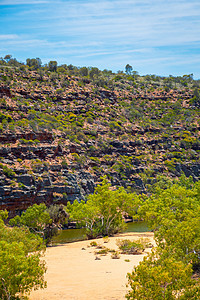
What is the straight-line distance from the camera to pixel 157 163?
88.1 meters

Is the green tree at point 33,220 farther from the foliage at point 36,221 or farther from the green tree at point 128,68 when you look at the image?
the green tree at point 128,68

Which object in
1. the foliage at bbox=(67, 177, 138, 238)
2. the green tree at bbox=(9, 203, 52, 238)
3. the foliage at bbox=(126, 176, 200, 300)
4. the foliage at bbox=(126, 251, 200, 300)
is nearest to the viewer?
the foliage at bbox=(126, 251, 200, 300)

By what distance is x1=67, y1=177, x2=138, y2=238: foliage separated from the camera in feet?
134

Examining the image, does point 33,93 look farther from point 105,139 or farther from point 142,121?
point 142,121

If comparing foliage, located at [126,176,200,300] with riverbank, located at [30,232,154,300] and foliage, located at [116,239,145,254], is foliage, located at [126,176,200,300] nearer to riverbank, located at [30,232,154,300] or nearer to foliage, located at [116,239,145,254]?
riverbank, located at [30,232,154,300]

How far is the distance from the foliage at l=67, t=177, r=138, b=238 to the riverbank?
7288 mm

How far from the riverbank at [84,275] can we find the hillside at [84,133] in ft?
91.8

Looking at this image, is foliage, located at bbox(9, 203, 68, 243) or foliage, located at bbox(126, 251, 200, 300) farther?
foliage, located at bbox(9, 203, 68, 243)

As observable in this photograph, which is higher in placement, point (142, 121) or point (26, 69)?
point (26, 69)

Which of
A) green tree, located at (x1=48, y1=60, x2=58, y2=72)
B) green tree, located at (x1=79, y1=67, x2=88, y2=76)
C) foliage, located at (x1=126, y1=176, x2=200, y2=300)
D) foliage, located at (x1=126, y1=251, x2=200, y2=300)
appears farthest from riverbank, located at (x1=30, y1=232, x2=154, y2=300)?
green tree, located at (x1=79, y1=67, x2=88, y2=76)

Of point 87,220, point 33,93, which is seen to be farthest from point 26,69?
point 87,220

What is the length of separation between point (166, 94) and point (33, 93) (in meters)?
54.1

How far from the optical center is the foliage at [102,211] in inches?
1604

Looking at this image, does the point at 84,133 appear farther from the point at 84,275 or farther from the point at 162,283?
the point at 162,283
